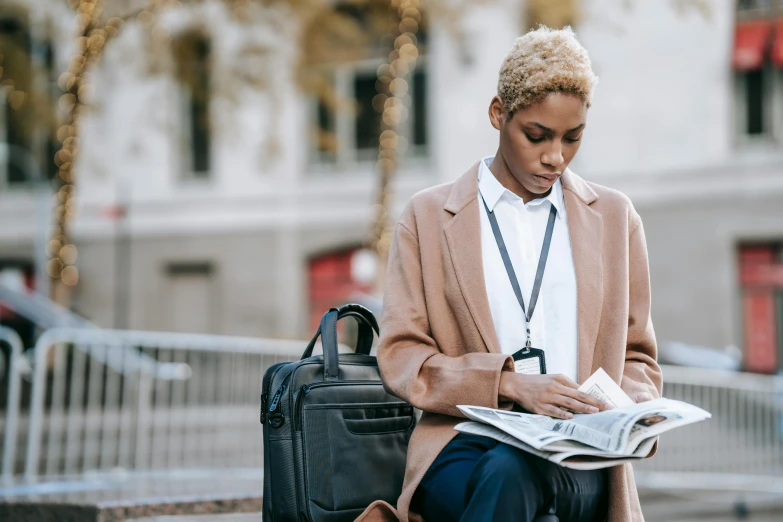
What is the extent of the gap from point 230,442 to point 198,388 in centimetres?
54

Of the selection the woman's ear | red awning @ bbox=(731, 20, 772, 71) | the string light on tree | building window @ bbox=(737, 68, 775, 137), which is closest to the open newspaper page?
the woman's ear

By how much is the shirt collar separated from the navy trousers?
2.25 ft

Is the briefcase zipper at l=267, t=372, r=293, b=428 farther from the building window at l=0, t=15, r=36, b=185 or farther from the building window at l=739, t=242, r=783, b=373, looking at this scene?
the building window at l=739, t=242, r=783, b=373

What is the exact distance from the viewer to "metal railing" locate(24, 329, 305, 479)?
25.7ft

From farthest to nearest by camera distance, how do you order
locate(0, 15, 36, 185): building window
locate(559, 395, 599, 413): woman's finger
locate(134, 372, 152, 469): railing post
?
1. locate(0, 15, 36, 185): building window
2. locate(134, 372, 152, 469): railing post
3. locate(559, 395, 599, 413): woman's finger

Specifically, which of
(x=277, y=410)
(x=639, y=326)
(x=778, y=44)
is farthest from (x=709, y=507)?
(x=778, y=44)

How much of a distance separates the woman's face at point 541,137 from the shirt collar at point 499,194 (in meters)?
0.06

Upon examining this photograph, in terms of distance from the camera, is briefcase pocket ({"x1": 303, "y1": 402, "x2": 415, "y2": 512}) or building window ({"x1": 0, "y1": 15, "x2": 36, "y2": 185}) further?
building window ({"x1": 0, "y1": 15, "x2": 36, "y2": 185})

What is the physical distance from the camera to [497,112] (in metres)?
2.91

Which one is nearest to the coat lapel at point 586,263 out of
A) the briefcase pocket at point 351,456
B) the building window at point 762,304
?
the briefcase pocket at point 351,456

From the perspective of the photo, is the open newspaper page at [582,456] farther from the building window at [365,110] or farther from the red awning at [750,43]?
the building window at [365,110]

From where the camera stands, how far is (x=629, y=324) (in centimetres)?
295

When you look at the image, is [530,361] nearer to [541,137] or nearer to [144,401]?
[541,137]

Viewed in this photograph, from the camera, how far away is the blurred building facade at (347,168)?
65.4 feet
